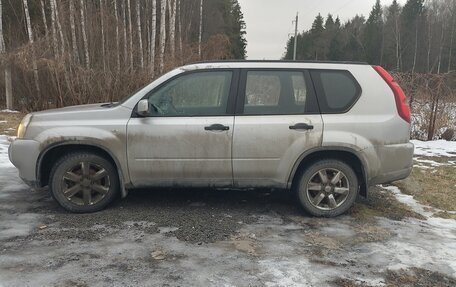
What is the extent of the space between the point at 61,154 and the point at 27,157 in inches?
14.1

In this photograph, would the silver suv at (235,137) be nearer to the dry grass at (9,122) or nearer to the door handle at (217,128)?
the door handle at (217,128)

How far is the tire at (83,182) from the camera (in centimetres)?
481

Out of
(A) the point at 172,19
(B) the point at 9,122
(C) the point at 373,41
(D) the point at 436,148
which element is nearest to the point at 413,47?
(C) the point at 373,41

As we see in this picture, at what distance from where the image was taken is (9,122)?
40.4 feet

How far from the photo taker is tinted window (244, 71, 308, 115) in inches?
191

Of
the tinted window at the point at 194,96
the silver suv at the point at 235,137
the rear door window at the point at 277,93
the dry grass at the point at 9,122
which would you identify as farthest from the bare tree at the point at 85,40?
the rear door window at the point at 277,93

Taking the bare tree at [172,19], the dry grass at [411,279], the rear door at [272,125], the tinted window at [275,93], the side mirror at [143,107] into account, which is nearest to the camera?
the dry grass at [411,279]

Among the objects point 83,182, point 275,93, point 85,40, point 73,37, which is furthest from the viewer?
point 73,37

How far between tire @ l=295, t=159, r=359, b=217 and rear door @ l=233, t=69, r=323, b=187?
249 mm

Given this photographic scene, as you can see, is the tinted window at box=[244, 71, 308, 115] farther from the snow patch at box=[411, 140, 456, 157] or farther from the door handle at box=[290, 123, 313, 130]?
the snow patch at box=[411, 140, 456, 157]

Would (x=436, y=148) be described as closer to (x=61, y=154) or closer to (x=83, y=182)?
(x=83, y=182)

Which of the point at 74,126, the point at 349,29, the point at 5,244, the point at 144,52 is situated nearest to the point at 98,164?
→ the point at 74,126

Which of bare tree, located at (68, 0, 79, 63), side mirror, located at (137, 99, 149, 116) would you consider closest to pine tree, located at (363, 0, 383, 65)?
bare tree, located at (68, 0, 79, 63)

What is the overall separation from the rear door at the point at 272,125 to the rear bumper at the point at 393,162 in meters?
0.81
